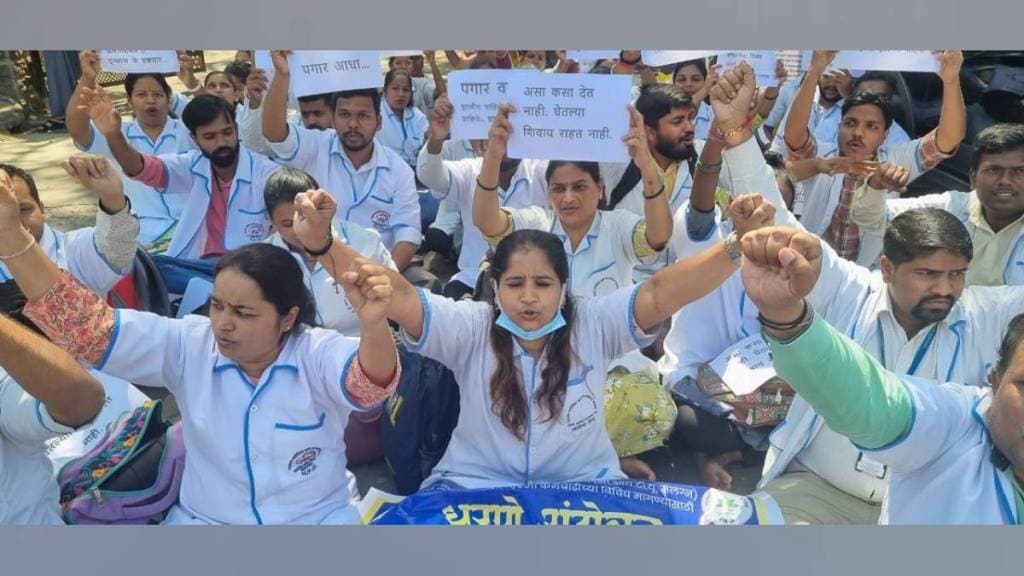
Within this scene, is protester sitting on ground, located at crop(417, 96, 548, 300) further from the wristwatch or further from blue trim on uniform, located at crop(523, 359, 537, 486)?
the wristwatch

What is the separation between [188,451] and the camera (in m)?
2.18

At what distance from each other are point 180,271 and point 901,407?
107 inches

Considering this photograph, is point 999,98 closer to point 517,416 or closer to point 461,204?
point 461,204

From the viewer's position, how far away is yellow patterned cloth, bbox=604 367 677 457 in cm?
269

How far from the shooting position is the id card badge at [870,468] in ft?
7.48

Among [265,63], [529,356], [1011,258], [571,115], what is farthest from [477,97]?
[1011,258]

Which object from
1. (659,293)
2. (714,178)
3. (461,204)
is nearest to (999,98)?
(714,178)

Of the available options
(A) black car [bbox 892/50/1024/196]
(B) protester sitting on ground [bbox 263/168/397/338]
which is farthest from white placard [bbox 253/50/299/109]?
(A) black car [bbox 892/50/1024/196]

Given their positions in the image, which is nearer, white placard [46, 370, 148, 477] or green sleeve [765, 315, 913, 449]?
green sleeve [765, 315, 913, 449]

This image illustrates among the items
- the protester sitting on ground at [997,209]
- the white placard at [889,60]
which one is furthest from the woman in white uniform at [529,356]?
the protester sitting on ground at [997,209]

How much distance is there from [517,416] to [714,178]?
103 cm

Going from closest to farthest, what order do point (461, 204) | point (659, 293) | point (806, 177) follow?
point (659, 293) → point (806, 177) → point (461, 204)

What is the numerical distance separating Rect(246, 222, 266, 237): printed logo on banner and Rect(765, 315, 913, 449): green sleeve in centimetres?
237

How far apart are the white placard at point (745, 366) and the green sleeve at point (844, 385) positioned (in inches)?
39.7
